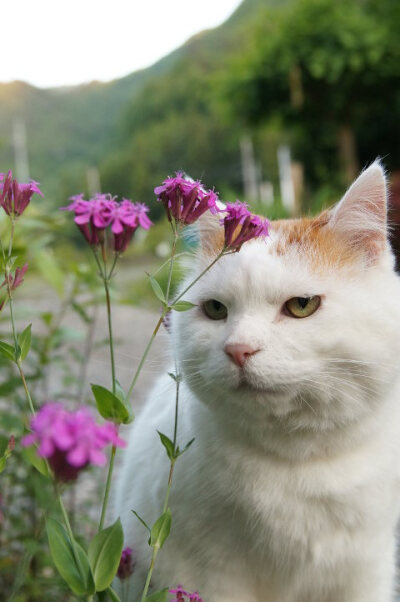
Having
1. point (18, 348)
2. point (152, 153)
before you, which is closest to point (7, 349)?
point (18, 348)

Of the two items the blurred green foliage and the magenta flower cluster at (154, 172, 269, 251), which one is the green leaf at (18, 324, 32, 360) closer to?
the magenta flower cluster at (154, 172, 269, 251)

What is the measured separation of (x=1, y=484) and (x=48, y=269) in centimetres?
62

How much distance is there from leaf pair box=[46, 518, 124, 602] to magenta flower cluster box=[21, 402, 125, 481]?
0.64ft

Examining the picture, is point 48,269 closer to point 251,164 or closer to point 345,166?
point 345,166

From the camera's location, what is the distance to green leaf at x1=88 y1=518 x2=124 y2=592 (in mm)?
661

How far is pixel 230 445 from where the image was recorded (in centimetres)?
108

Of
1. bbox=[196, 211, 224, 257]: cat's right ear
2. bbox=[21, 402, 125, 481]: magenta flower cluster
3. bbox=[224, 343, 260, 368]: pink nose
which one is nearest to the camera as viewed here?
bbox=[21, 402, 125, 481]: magenta flower cluster

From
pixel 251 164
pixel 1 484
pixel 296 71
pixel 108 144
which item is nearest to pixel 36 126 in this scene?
pixel 108 144

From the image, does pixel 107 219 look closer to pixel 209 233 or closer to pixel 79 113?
pixel 209 233

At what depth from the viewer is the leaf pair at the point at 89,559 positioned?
0.66 metres

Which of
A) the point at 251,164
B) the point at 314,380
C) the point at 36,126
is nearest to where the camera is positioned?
the point at 314,380

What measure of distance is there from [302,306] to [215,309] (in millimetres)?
166

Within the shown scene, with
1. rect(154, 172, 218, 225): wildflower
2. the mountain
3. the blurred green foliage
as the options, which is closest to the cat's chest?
rect(154, 172, 218, 225): wildflower

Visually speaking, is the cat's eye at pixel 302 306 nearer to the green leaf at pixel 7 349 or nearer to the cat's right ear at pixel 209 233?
the cat's right ear at pixel 209 233
